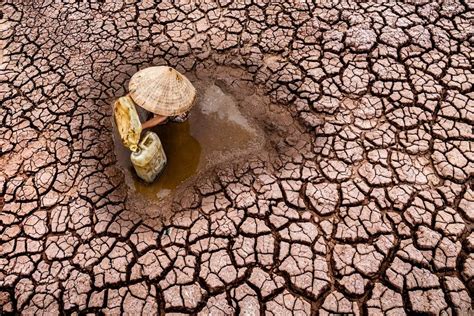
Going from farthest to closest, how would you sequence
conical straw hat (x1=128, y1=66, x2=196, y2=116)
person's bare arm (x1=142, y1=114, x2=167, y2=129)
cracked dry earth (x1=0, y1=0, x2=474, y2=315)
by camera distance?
person's bare arm (x1=142, y1=114, x2=167, y2=129)
conical straw hat (x1=128, y1=66, x2=196, y2=116)
cracked dry earth (x1=0, y1=0, x2=474, y2=315)

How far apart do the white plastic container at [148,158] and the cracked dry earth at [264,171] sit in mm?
257

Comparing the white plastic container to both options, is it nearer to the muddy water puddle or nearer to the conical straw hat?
the muddy water puddle

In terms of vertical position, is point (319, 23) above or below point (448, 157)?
above

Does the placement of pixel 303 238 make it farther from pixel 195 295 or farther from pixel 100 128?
pixel 100 128

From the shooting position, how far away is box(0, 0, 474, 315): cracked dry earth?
2906 mm

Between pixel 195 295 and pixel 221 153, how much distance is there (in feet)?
3.97

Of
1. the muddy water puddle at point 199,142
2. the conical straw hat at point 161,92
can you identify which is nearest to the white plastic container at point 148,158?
Answer: the muddy water puddle at point 199,142

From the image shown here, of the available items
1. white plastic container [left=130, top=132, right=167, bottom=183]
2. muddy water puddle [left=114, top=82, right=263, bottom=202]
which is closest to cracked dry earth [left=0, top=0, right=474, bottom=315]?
muddy water puddle [left=114, top=82, right=263, bottom=202]

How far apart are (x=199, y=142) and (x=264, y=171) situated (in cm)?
64

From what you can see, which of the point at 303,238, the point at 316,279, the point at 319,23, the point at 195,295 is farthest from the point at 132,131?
the point at 319,23

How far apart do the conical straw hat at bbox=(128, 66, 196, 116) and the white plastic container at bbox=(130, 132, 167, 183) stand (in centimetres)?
23

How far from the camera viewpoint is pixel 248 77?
4074mm

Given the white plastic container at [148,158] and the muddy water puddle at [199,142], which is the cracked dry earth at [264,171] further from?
the white plastic container at [148,158]

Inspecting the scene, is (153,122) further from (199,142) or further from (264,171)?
(264,171)
